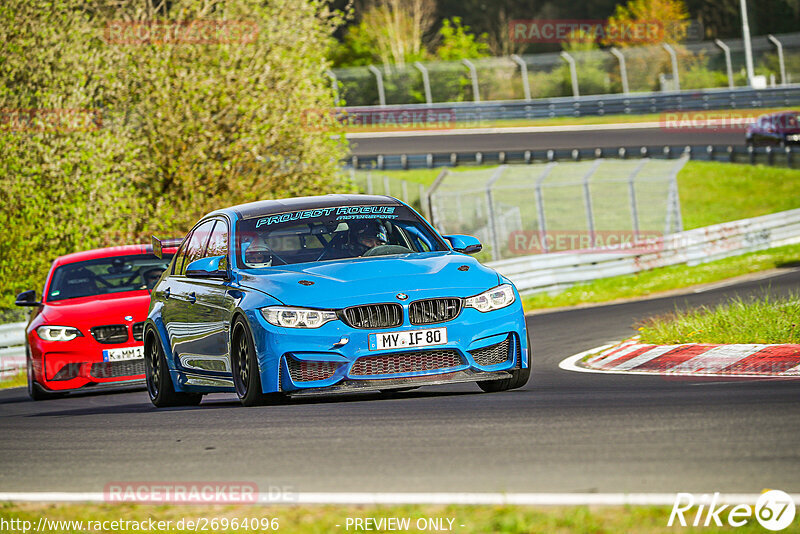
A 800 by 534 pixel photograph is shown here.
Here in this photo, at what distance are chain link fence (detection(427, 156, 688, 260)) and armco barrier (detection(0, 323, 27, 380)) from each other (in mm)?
9920

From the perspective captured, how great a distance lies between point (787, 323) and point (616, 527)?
7.34m

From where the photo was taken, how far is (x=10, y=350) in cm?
1794

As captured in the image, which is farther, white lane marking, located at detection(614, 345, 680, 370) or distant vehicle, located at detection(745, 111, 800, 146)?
distant vehicle, located at detection(745, 111, 800, 146)

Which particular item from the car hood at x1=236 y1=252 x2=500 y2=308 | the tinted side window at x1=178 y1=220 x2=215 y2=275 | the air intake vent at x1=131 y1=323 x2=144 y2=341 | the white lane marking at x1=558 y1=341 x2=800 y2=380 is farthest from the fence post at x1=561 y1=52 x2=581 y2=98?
the car hood at x1=236 y1=252 x2=500 y2=308

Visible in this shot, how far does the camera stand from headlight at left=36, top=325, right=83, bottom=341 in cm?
1349

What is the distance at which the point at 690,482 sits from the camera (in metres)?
5.62

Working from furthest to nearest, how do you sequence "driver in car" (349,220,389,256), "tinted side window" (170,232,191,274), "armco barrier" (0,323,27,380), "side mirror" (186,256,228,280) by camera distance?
"armco barrier" (0,323,27,380) < "tinted side window" (170,232,191,274) < "driver in car" (349,220,389,256) < "side mirror" (186,256,228,280)

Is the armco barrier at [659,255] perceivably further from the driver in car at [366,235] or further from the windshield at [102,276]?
the driver in car at [366,235]

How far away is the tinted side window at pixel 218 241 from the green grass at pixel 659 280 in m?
12.8

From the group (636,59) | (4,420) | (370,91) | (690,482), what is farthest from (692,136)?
(690,482)

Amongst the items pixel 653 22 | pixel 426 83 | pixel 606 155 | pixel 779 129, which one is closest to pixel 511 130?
pixel 426 83

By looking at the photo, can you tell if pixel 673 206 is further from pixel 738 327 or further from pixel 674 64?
pixel 674 64

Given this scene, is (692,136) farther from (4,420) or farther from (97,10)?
(4,420)

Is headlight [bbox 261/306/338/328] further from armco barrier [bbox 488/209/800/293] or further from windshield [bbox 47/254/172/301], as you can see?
armco barrier [bbox 488/209/800/293]
